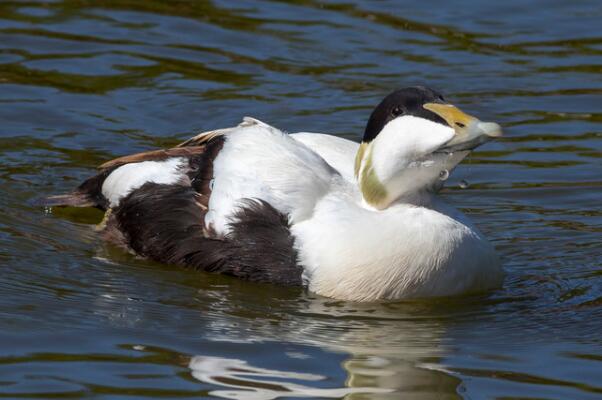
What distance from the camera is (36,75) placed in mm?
10992

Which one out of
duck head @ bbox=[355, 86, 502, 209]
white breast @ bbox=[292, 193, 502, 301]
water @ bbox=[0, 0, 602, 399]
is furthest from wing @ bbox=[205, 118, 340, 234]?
water @ bbox=[0, 0, 602, 399]

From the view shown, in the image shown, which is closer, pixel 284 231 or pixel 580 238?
pixel 284 231

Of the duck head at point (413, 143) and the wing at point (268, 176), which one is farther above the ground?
the duck head at point (413, 143)

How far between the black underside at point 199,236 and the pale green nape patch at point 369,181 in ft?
1.40

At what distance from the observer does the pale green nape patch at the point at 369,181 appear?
7238 millimetres

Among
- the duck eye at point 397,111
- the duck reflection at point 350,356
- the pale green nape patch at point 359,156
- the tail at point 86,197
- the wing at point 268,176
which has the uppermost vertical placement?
the duck eye at point 397,111

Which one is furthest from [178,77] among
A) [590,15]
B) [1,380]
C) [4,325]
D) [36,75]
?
[1,380]

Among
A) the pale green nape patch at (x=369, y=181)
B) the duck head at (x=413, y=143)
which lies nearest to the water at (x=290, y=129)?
the duck head at (x=413, y=143)

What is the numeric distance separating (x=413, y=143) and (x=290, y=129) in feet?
10.7

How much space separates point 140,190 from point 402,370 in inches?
86.3

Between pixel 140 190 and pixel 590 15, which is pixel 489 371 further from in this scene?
pixel 590 15

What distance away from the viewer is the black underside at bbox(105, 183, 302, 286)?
730cm

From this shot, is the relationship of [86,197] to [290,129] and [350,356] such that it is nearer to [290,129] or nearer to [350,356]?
[290,129]

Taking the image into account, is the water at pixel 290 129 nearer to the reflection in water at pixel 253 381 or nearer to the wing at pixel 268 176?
the reflection in water at pixel 253 381
